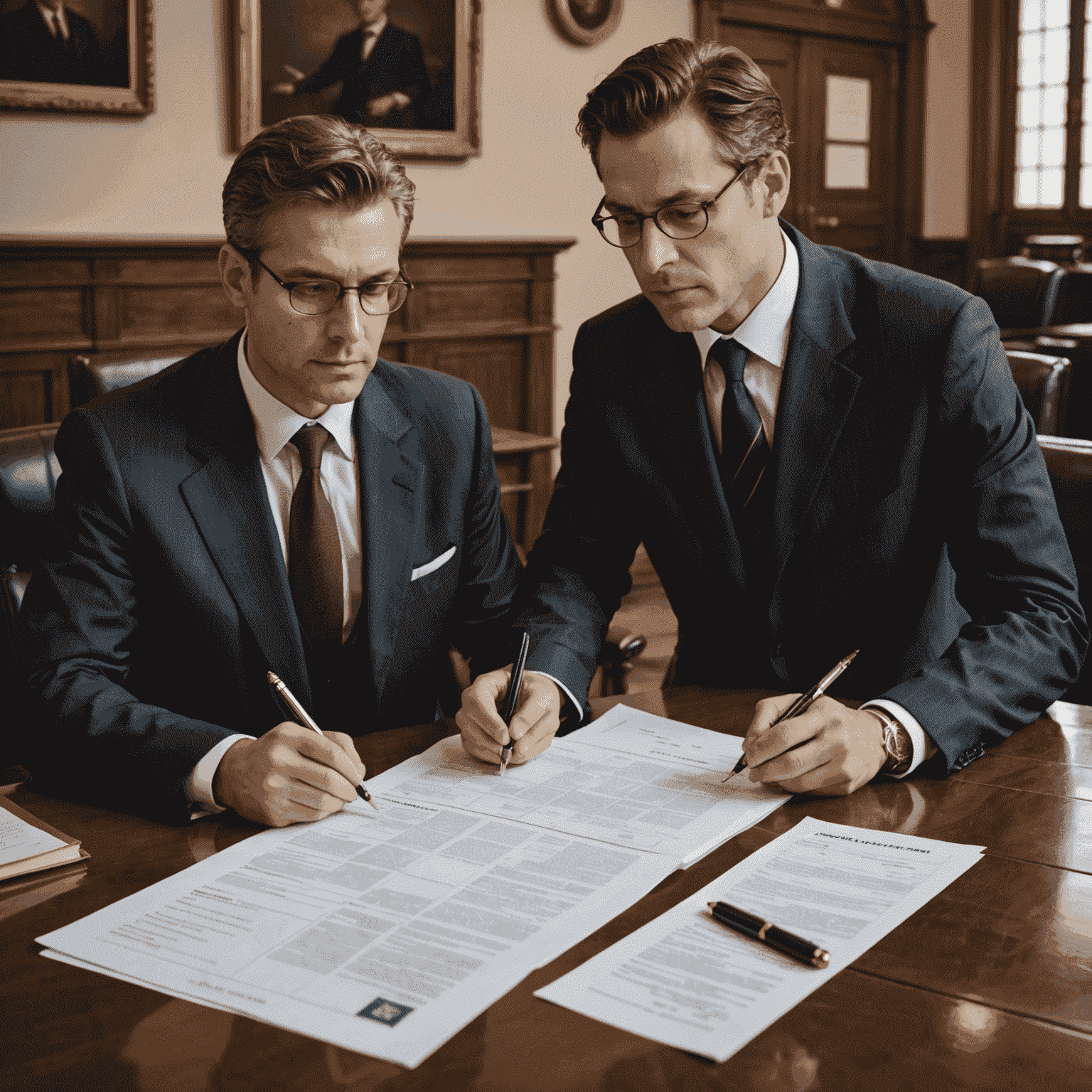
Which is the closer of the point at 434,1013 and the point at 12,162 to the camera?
the point at 434,1013

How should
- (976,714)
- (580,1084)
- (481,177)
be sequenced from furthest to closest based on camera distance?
(481,177)
(976,714)
(580,1084)

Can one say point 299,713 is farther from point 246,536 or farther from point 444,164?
point 444,164

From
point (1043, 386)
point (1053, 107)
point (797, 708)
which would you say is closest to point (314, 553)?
point (797, 708)

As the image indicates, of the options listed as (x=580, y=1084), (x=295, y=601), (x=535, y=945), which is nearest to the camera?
(x=580, y=1084)

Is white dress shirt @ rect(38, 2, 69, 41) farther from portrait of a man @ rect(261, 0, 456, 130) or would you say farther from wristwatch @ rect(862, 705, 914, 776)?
wristwatch @ rect(862, 705, 914, 776)

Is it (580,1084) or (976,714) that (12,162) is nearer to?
(976,714)

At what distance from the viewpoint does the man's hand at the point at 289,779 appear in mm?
1307

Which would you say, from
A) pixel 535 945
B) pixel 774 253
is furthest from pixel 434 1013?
pixel 774 253

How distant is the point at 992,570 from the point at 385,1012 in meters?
1.12

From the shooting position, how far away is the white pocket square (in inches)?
73.4

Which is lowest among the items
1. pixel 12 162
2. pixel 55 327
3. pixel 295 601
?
pixel 295 601

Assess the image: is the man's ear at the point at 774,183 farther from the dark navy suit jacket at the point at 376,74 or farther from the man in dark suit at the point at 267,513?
the dark navy suit jacket at the point at 376,74

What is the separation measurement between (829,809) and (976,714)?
29 cm

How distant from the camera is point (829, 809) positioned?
1.34 m
